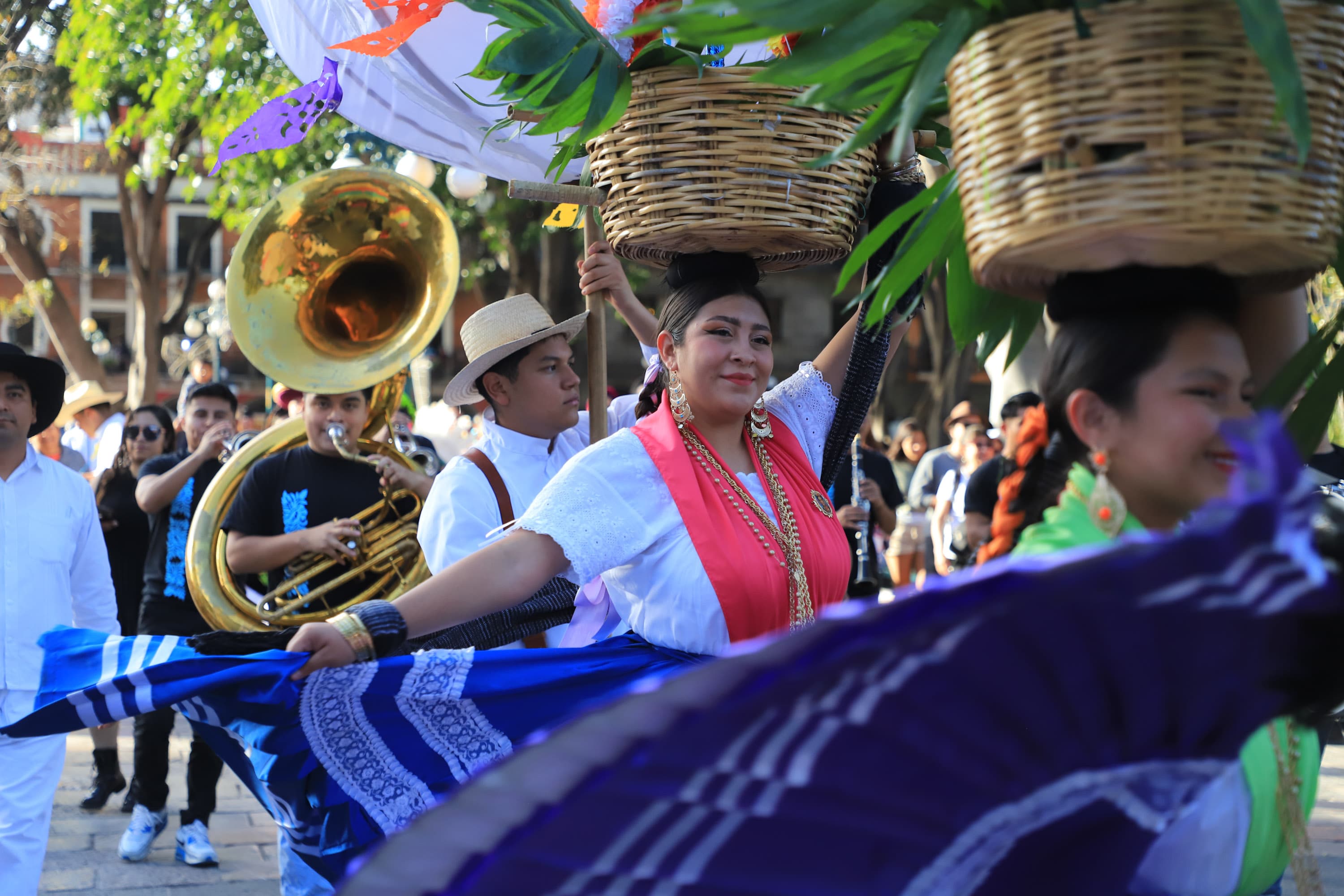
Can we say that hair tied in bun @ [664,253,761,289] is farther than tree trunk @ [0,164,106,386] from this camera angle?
No

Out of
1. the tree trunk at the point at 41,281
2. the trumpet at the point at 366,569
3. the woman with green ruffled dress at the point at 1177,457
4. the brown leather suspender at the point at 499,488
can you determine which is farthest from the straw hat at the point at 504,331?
the tree trunk at the point at 41,281

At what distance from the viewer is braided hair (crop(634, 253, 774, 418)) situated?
9.79 feet

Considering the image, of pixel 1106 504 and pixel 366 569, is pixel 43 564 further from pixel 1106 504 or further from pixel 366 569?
pixel 1106 504

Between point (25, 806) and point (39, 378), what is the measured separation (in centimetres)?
162

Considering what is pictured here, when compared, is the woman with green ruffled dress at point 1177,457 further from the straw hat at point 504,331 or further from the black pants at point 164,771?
the black pants at point 164,771

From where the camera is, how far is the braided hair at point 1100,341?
5.40 feet

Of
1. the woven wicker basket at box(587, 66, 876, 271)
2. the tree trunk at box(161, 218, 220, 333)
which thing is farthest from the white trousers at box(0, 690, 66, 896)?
the tree trunk at box(161, 218, 220, 333)

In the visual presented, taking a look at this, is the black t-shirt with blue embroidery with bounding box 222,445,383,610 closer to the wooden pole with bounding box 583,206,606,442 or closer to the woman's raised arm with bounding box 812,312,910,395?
the wooden pole with bounding box 583,206,606,442

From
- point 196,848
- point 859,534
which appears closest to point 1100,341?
point 859,534

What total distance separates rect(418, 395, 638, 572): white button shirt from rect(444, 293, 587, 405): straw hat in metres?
0.23

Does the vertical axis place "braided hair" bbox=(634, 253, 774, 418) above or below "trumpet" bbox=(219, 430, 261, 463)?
above

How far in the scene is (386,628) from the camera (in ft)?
7.77

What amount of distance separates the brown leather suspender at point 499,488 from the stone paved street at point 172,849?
6.10 ft

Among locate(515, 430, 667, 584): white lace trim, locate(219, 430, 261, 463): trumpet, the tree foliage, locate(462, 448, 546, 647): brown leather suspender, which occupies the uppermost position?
the tree foliage
